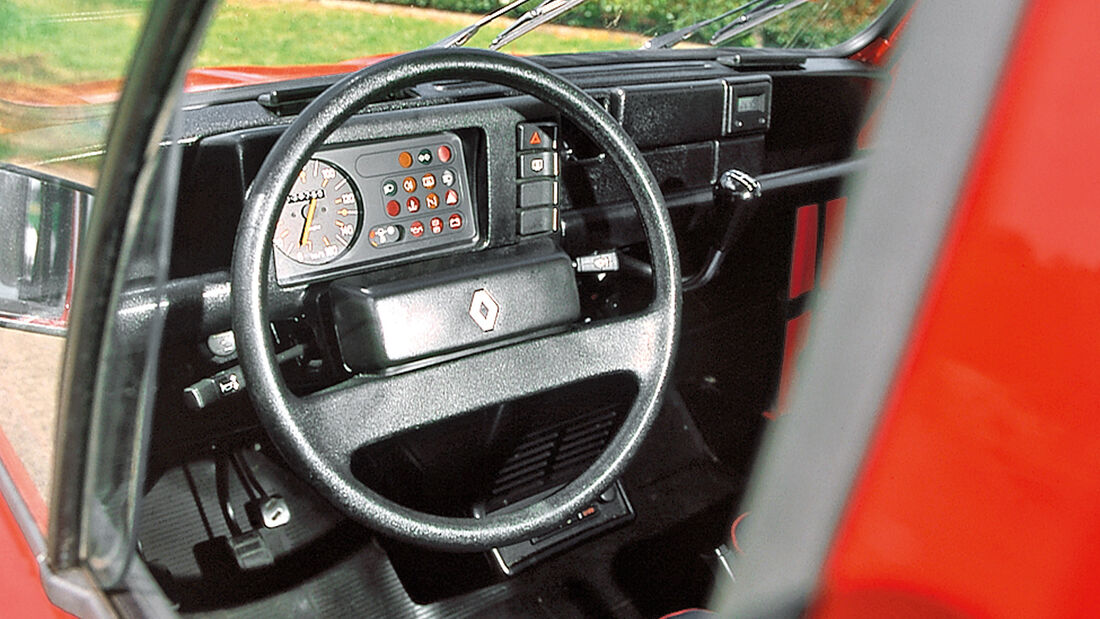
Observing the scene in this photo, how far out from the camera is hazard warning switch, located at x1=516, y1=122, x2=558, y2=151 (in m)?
1.91

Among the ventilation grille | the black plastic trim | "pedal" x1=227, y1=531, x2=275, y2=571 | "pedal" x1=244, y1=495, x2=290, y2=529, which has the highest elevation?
the black plastic trim

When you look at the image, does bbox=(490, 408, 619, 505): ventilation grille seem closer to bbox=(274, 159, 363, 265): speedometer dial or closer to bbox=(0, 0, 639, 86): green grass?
bbox=(274, 159, 363, 265): speedometer dial

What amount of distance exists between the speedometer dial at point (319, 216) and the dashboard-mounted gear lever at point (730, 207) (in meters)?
0.84

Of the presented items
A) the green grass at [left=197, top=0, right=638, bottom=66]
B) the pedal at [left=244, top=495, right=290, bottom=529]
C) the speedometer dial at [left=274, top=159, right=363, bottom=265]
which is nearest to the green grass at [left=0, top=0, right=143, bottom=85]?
the speedometer dial at [left=274, top=159, right=363, bottom=265]

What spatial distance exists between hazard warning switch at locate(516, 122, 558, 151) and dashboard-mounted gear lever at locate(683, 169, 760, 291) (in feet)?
1.42

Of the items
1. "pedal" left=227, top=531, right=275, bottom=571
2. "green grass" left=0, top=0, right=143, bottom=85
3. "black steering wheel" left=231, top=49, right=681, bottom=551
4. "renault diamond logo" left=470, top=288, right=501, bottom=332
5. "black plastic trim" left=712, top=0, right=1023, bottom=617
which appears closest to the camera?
"black plastic trim" left=712, top=0, right=1023, bottom=617

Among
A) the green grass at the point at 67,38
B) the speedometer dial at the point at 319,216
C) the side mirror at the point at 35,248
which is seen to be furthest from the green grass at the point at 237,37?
the speedometer dial at the point at 319,216

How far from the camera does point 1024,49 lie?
1.60 ft

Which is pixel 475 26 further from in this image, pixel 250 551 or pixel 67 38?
pixel 67 38

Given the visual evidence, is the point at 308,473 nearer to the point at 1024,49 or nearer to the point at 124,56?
the point at 124,56

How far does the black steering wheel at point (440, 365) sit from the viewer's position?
1.28 meters

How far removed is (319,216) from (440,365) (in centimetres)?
40

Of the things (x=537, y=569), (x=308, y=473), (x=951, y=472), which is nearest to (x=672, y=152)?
(x=537, y=569)

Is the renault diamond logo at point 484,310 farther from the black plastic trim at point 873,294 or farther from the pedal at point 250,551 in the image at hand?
the black plastic trim at point 873,294
